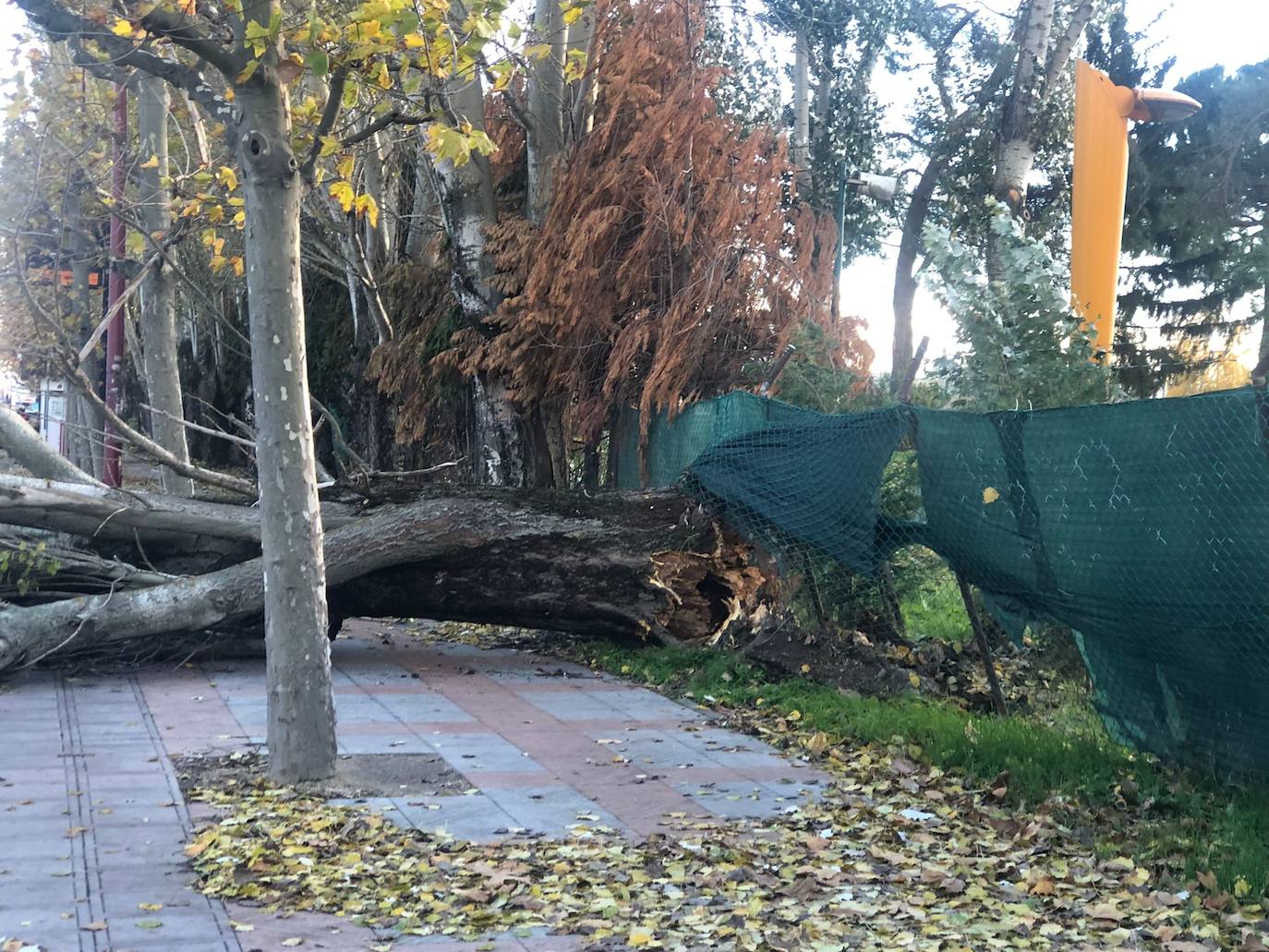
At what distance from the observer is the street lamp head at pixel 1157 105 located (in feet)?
34.3

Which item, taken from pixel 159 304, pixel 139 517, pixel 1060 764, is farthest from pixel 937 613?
pixel 159 304

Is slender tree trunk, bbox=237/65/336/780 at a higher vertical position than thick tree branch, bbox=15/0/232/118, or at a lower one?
lower

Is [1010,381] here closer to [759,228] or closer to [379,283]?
[759,228]

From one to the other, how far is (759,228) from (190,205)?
5.33 m

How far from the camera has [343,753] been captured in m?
7.07

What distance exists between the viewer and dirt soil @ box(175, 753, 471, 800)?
6.29 meters

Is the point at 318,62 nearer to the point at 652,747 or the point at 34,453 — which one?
the point at 652,747

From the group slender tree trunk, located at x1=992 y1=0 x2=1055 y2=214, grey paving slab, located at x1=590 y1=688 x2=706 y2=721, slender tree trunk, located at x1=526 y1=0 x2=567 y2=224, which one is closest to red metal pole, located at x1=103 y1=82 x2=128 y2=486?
slender tree trunk, located at x1=526 y1=0 x2=567 y2=224

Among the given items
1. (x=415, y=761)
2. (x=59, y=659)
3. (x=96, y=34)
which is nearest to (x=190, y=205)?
(x=96, y=34)

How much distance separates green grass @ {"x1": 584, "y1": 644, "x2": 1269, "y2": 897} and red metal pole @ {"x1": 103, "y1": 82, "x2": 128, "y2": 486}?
8.74m

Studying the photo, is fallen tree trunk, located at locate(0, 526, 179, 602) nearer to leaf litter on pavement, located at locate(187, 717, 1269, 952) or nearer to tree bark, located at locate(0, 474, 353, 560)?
tree bark, located at locate(0, 474, 353, 560)

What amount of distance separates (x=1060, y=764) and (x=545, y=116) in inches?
353

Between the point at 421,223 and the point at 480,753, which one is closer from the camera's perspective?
the point at 480,753

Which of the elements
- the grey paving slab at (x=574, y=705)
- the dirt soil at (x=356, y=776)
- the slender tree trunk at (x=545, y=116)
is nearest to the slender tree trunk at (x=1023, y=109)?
the slender tree trunk at (x=545, y=116)
